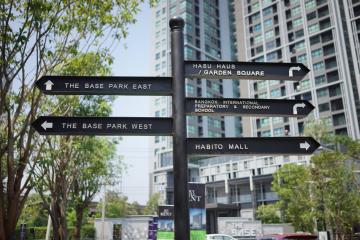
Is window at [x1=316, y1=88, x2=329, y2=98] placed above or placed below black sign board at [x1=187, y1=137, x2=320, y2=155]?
above

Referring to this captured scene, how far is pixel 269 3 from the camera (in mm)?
75188

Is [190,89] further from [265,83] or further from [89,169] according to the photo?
[89,169]

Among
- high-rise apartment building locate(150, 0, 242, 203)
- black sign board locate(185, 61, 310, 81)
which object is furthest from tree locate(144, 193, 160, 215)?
black sign board locate(185, 61, 310, 81)

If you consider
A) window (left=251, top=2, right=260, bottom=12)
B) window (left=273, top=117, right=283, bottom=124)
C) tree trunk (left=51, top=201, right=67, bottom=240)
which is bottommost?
tree trunk (left=51, top=201, right=67, bottom=240)

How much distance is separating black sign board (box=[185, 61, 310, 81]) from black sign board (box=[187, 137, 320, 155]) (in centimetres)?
86

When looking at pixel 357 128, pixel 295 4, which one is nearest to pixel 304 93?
pixel 357 128

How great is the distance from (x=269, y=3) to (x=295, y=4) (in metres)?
5.95

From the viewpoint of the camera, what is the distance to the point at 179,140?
462 cm

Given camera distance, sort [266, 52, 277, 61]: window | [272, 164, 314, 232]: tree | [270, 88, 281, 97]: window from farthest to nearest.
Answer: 1. [266, 52, 277, 61]: window
2. [270, 88, 281, 97]: window
3. [272, 164, 314, 232]: tree

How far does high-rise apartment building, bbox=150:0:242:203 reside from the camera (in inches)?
2891

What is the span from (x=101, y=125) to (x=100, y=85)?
554 millimetres

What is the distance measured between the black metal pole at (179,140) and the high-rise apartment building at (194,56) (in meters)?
64.0

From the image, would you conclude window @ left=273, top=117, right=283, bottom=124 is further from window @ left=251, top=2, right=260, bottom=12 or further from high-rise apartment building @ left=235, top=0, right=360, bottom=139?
window @ left=251, top=2, right=260, bottom=12

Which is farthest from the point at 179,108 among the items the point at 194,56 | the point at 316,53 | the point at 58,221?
the point at 194,56
